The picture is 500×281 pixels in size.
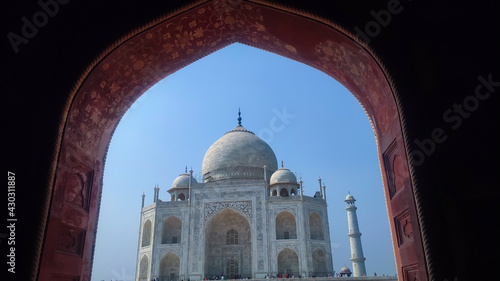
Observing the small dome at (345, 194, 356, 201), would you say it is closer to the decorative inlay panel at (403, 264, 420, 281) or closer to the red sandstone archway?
the red sandstone archway

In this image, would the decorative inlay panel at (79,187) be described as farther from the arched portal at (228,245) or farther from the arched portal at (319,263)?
the arched portal at (319,263)

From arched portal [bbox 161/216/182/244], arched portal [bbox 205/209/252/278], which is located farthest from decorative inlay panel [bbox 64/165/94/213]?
arched portal [bbox 161/216/182/244]

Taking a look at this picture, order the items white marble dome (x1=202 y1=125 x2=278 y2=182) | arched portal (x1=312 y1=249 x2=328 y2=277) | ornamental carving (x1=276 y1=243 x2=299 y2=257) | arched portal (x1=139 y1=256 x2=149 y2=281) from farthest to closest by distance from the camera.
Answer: white marble dome (x1=202 y1=125 x2=278 y2=182), arched portal (x1=139 y1=256 x2=149 y2=281), arched portal (x1=312 y1=249 x2=328 y2=277), ornamental carving (x1=276 y1=243 x2=299 y2=257)

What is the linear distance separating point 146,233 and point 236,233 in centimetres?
660

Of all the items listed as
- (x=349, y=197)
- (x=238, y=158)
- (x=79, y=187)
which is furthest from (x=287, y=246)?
(x=79, y=187)

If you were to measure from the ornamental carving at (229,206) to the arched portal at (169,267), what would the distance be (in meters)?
3.57

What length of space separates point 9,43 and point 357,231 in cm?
2999

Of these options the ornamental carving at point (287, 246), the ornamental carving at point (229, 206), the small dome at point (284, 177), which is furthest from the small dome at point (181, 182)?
the ornamental carving at point (287, 246)

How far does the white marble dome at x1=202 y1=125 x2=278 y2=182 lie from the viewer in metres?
28.8

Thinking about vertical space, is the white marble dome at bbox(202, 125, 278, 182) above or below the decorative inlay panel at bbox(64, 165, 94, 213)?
above

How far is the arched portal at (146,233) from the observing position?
26.1 meters

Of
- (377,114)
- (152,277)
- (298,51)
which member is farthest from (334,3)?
(152,277)

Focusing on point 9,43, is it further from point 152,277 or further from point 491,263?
point 152,277

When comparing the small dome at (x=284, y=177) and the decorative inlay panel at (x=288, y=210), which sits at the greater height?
the small dome at (x=284, y=177)
